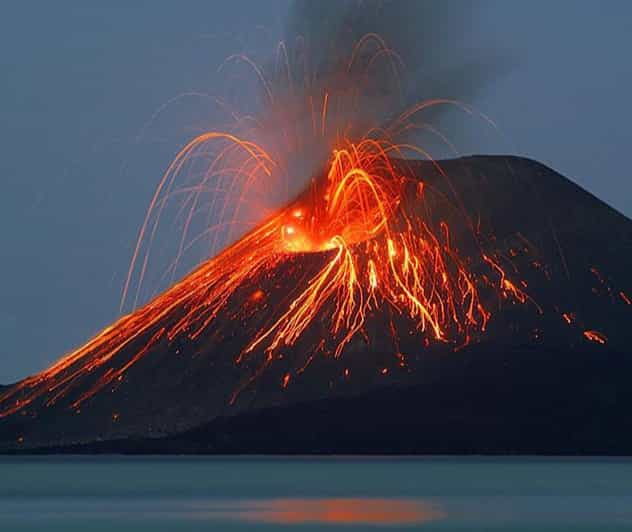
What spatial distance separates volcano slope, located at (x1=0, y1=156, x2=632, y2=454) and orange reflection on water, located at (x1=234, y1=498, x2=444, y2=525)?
52.6 meters

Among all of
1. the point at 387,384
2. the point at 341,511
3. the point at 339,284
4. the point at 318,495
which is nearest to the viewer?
the point at 341,511

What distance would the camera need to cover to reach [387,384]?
135250mm

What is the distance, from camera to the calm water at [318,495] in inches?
2660

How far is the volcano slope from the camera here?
441ft

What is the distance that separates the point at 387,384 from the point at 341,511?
62168 millimetres

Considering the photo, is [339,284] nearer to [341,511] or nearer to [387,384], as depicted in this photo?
[387,384]

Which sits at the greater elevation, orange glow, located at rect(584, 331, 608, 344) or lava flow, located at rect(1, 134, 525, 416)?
Result: lava flow, located at rect(1, 134, 525, 416)

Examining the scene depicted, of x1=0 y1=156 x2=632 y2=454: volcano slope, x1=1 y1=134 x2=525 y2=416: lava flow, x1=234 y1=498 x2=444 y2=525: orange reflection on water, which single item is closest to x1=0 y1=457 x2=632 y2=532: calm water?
x1=234 y1=498 x2=444 y2=525: orange reflection on water

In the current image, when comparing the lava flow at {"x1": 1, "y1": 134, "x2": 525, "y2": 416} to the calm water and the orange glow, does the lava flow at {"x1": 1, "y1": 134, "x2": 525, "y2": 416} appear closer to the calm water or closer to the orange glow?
the orange glow

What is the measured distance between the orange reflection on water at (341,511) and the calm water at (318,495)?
0.04 meters

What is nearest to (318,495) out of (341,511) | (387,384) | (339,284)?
(341,511)

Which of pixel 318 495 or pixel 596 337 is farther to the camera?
pixel 596 337

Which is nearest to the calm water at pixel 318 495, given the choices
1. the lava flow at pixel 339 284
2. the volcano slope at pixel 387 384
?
the volcano slope at pixel 387 384

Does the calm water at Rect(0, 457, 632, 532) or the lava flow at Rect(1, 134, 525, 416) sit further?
the lava flow at Rect(1, 134, 525, 416)
